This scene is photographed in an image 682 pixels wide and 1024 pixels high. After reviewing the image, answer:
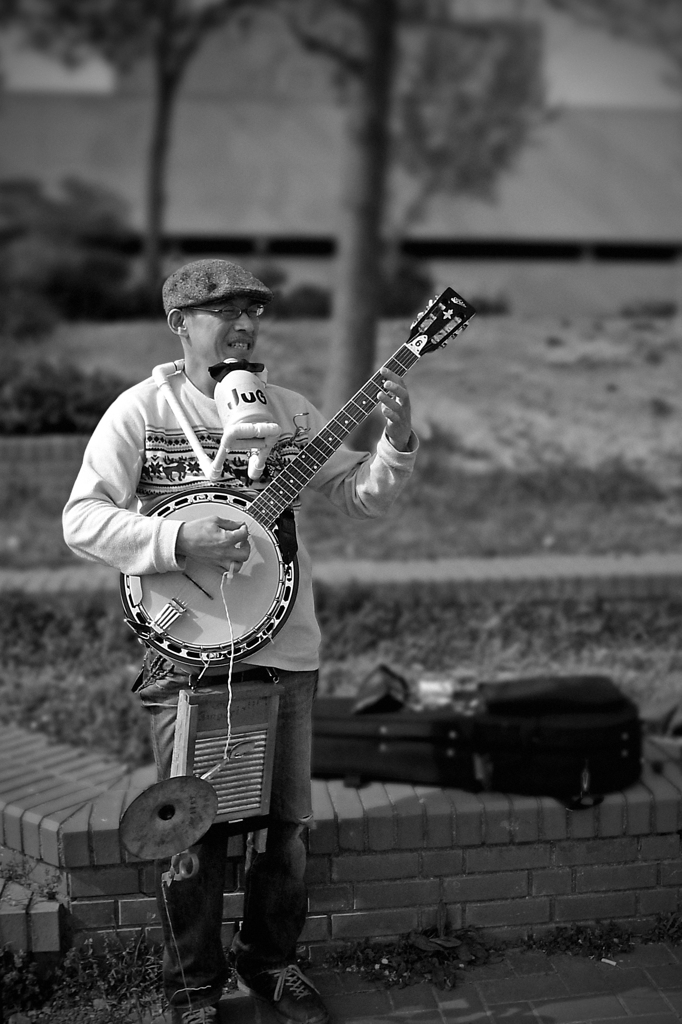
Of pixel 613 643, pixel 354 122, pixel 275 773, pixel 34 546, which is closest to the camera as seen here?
pixel 275 773

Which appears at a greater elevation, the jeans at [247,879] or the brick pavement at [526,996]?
the jeans at [247,879]

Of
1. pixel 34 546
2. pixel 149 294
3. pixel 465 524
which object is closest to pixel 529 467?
pixel 465 524

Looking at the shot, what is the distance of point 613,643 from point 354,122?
4065 mm

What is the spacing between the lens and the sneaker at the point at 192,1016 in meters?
2.52

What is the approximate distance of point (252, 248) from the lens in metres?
10.9

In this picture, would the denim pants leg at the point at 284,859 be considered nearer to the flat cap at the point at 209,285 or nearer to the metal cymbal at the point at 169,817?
the metal cymbal at the point at 169,817

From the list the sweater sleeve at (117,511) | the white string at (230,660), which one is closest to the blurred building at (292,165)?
the sweater sleeve at (117,511)

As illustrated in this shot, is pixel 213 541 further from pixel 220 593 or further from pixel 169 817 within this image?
pixel 169 817

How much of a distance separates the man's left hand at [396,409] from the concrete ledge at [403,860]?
1063 mm

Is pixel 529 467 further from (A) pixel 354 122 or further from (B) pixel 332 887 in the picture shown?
(B) pixel 332 887

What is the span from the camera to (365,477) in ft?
8.83

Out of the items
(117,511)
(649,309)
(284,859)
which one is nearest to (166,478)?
(117,511)

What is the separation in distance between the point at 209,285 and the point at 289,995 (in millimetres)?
1740

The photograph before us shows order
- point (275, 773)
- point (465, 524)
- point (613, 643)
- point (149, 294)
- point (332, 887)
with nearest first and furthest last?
point (275, 773) → point (332, 887) → point (613, 643) → point (465, 524) → point (149, 294)
